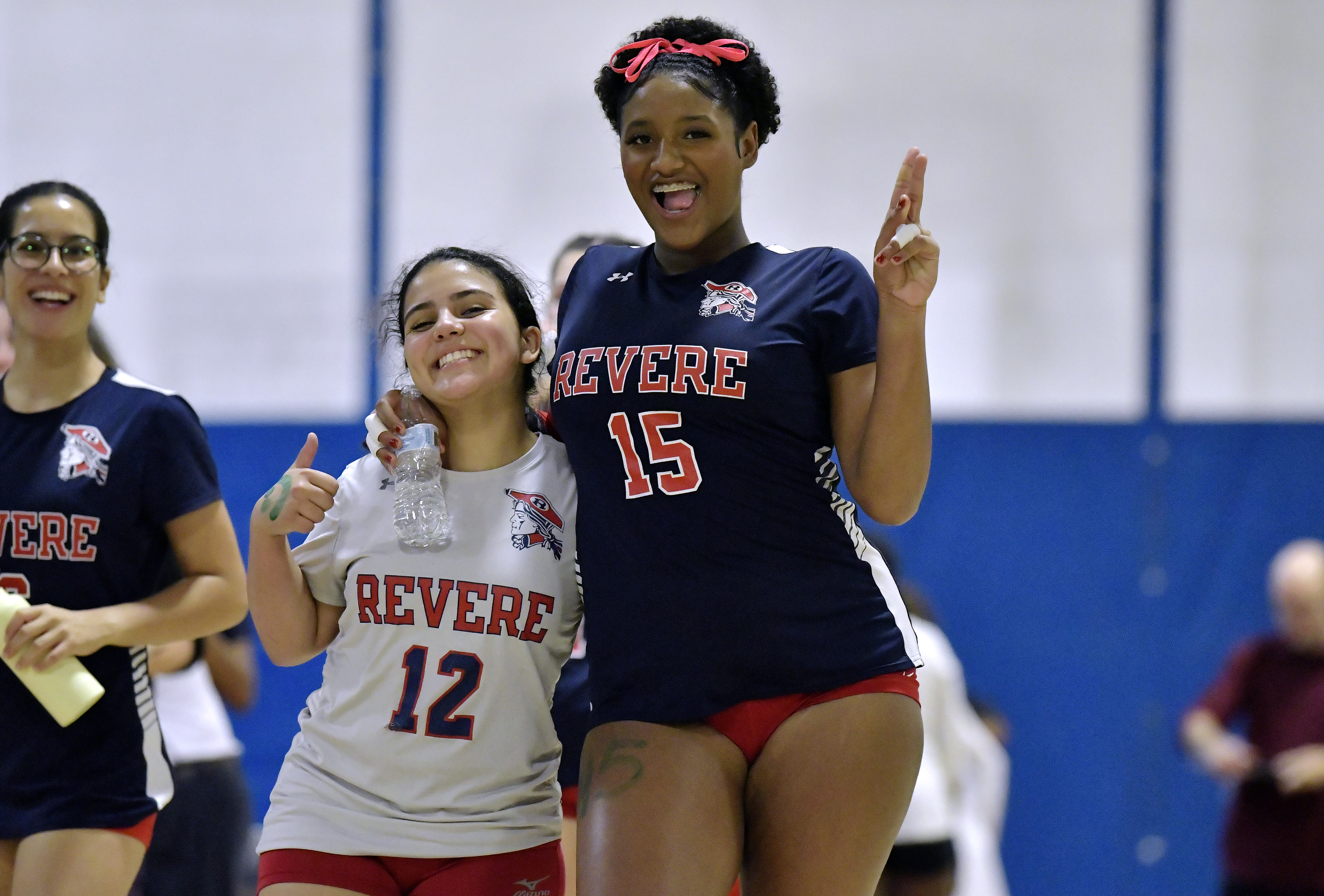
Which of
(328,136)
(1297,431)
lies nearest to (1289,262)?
(1297,431)

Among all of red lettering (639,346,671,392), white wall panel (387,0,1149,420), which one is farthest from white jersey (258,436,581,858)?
white wall panel (387,0,1149,420)

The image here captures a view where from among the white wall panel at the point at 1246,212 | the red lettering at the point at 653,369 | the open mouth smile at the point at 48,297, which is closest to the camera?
the red lettering at the point at 653,369

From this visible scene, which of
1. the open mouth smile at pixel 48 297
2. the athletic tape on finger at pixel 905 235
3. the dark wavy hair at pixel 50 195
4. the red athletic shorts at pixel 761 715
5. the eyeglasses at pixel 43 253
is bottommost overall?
the red athletic shorts at pixel 761 715

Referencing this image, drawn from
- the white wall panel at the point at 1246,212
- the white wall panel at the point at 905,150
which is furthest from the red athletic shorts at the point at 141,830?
the white wall panel at the point at 1246,212

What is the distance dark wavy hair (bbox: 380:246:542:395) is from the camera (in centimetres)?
285

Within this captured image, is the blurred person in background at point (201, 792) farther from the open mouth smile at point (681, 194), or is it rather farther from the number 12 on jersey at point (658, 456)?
the open mouth smile at point (681, 194)

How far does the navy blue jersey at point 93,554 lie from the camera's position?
9.50ft

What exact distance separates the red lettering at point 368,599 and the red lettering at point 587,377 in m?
0.55

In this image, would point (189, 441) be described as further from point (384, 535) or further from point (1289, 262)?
point (1289, 262)

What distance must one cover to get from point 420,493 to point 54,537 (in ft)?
2.94

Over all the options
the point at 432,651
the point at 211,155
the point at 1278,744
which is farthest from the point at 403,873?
the point at 211,155

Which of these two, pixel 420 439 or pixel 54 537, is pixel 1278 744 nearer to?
pixel 420 439

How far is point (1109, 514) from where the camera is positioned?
7141mm

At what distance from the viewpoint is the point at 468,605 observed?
255 cm
